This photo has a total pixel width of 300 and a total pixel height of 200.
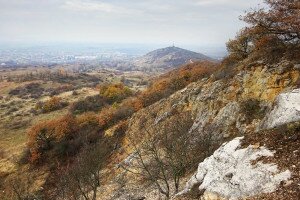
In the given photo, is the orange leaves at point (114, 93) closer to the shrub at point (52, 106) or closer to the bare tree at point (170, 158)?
the shrub at point (52, 106)

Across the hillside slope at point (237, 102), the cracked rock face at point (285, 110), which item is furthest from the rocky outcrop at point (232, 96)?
the cracked rock face at point (285, 110)

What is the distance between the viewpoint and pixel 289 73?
38938mm

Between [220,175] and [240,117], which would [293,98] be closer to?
[220,175]

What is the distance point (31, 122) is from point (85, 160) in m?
76.5

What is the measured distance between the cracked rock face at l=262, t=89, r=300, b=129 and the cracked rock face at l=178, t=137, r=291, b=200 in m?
3.22

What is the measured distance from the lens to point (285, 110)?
24500 millimetres

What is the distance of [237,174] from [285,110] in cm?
672

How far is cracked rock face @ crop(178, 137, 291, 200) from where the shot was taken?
766 inches

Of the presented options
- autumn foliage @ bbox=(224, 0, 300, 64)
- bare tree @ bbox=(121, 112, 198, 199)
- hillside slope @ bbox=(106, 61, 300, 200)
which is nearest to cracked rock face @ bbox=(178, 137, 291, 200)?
bare tree @ bbox=(121, 112, 198, 199)

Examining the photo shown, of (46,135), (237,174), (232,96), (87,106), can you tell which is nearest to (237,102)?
(232,96)

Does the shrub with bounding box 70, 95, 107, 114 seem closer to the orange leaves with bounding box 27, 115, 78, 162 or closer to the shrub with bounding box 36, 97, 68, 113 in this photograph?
the shrub with bounding box 36, 97, 68, 113

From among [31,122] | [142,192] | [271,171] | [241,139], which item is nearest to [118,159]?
[142,192]

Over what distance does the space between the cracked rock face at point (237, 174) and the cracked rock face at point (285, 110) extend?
10.6 ft

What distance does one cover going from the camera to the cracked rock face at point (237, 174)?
19453 millimetres
